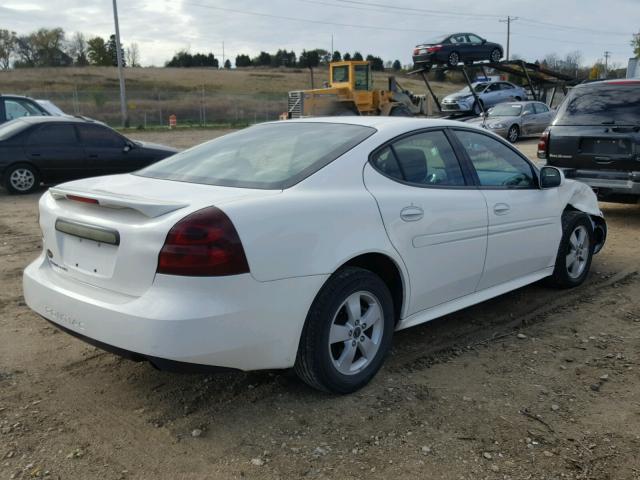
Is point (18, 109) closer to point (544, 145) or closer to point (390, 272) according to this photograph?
point (544, 145)

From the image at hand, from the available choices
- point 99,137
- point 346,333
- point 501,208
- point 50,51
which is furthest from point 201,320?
point 50,51

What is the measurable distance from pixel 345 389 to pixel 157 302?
1.18 metres

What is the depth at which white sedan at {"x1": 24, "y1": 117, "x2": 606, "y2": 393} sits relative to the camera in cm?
286

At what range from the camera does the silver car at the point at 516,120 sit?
69.4 ft

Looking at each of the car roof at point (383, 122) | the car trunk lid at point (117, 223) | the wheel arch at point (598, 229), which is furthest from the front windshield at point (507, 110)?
the car trunk lid at point (117, 223)

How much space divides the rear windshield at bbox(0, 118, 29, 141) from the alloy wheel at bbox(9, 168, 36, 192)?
593 millimetres

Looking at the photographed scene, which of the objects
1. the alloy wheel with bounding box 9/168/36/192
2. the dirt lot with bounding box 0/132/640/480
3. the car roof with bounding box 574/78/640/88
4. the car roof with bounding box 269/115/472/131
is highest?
the car roof with bounding box 574/78/640/88

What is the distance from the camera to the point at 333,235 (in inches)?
128

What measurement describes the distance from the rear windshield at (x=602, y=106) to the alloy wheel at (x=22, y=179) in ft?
27.7

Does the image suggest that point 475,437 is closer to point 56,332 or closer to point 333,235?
point 333,235

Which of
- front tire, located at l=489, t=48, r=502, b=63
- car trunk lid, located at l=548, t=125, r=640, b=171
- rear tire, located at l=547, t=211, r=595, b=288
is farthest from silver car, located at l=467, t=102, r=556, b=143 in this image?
rear tire, located at l=547, t=211, r=595, b=288

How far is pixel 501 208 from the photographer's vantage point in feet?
14.4

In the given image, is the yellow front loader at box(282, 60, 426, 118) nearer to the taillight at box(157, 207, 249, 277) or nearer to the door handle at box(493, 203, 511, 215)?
the door handle at box(493, 203, 511, 215)

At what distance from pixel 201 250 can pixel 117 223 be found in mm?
511
